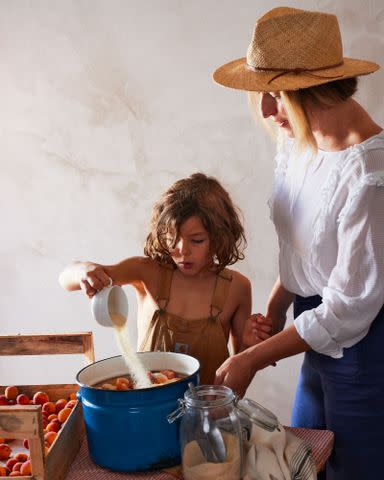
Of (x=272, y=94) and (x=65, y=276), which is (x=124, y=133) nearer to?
(x=65, y=276)

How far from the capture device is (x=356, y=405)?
140 centimetres

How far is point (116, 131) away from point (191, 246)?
3.85 feet

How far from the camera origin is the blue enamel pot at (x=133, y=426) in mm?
1158

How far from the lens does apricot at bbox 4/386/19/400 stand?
172cm

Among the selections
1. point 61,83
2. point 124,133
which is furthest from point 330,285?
point 61,83

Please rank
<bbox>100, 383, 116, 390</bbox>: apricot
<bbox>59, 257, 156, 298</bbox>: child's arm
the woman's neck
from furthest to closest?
<bbox>59, 257, 156, 298</bbox>: child's arm < the woman's neck < <bbox>100, 383, 116, 390</bbox>: apricot

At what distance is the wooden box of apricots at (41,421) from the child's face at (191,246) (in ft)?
0.99

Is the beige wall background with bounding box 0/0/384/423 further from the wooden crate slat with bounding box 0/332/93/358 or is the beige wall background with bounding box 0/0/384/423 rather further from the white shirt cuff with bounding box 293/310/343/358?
the white shirt cuff with bounding box 293/310/343/358

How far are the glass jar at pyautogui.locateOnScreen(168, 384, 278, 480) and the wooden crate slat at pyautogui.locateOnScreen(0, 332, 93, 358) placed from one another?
0.58 m

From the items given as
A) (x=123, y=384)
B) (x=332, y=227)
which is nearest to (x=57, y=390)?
(x=123, y=384)

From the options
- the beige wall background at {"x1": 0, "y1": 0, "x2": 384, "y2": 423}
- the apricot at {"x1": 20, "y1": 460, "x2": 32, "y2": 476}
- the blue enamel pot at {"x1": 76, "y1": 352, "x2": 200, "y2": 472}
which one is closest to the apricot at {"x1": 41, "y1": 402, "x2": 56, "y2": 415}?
the apricot at {"x1": 20, "y1": 460, "x2": 32, "y2": 476}

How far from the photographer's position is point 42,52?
2.69m

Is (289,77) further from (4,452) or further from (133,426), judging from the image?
(4,452)

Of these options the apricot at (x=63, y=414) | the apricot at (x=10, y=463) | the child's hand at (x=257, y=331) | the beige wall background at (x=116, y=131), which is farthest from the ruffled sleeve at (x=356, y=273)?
the beige wall background at (x=116, y=131)
